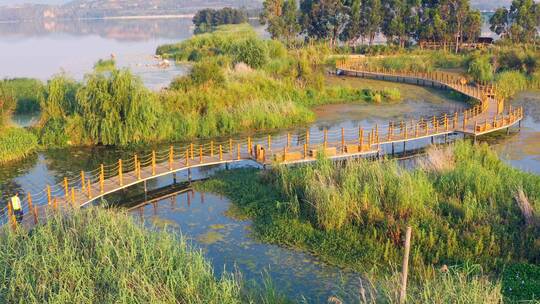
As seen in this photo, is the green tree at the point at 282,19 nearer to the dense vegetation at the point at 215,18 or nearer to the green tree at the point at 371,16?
the green tree at the point at 371,16

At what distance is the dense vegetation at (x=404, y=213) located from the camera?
13609 mm

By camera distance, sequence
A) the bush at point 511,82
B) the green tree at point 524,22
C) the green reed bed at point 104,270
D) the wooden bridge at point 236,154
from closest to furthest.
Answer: the green reed bed at point 104,270, the wooden bridge at point 236,154, the bush at point 511,82, the green tree at point 524,22

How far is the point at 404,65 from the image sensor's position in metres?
50.3

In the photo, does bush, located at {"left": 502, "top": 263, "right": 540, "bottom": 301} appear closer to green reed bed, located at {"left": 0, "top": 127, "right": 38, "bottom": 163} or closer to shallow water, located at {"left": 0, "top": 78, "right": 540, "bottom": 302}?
shallow water, located at {"left": 0, "top": 78, "right": 540, "bottom": 302}

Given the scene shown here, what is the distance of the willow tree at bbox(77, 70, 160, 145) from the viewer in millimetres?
25203

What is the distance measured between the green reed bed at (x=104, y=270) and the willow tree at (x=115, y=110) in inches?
515

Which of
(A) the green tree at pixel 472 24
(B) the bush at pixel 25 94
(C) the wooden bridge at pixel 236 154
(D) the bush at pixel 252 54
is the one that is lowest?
(C) the wooden bridge at pixel 236 154

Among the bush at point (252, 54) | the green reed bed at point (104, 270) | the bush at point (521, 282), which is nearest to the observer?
the green reed bed at point (104, 270)

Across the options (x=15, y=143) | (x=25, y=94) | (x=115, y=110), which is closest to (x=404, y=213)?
(x=115, y=110)

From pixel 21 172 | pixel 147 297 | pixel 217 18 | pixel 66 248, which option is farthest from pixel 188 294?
pixel 217 18

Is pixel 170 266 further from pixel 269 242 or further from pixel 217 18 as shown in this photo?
pixel 217 18

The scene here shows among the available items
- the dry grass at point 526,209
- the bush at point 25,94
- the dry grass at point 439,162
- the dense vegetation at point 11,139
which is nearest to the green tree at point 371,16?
the bush at point 25,94

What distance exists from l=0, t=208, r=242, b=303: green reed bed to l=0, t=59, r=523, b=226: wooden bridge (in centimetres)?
217

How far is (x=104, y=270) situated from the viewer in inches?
415
